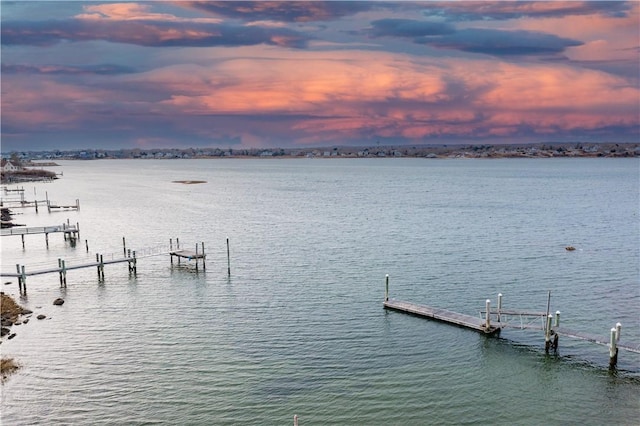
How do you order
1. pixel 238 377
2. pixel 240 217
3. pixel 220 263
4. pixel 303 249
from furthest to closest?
pixel 240 217, pixel 303 249, pixel 220 263, pixel 238 377

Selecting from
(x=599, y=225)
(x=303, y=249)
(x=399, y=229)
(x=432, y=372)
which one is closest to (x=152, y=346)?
(x=432, y=372)

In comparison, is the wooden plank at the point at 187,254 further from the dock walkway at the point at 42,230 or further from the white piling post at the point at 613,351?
the white piling post at the point at 613,351

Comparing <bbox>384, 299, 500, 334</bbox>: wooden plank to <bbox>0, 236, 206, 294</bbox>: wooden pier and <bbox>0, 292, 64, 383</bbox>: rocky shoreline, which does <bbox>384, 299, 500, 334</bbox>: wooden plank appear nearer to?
<bbox>0, 236, 206, 294</bbox>: wooden pier

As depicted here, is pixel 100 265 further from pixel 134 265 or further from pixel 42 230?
pixel 42 230

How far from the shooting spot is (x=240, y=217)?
99.8m

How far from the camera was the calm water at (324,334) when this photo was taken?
27812 millimetres

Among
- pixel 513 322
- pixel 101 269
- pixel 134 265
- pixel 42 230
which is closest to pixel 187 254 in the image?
pixel 134 265

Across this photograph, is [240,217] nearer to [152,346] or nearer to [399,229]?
[399,229]

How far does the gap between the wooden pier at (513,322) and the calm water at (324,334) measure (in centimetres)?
86

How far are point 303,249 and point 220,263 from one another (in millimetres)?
11718

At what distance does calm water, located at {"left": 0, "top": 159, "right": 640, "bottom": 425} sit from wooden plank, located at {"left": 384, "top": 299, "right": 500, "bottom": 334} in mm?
760

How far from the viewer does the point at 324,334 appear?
3709 cm

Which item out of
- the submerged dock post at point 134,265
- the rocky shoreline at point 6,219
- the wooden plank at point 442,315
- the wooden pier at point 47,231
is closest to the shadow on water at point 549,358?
the wooden plank at point 442,315

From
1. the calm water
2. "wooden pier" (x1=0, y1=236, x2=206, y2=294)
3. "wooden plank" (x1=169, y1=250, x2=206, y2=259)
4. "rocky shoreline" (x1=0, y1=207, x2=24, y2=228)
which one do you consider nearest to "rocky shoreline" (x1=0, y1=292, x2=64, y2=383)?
the calm water
